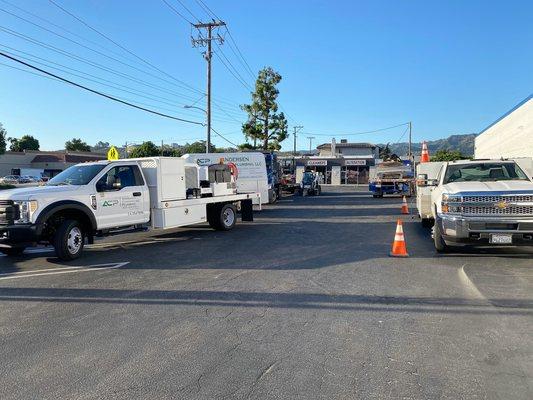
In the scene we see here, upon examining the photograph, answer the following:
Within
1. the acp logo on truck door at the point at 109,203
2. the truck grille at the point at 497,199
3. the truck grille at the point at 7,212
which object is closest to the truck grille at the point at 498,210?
the truck grille at the point at 497,199

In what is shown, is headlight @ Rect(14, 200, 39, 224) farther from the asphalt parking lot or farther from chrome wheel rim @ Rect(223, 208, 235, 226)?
chrome wheel rim @ Rect(223, 208, 235, 226)

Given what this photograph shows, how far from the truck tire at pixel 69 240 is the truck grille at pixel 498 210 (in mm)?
7699

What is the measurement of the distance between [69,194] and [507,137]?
82.8ft

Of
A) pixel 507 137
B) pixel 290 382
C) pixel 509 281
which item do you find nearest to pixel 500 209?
pixel 509 281

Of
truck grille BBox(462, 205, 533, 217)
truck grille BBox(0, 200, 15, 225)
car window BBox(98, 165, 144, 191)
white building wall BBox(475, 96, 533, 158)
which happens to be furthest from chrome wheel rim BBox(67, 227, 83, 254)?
white building wall BBox(475, 96, 533, 158)

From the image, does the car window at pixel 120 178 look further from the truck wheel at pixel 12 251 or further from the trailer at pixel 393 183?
the trailer at pixel 393 183

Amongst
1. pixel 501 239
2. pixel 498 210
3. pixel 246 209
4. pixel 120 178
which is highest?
pixel 120 178

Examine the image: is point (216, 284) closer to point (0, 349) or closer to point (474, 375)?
point (0, 349)

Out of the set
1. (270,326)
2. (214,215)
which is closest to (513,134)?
(214,215)

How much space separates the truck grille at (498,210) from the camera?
8.47 metres

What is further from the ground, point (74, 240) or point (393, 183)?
point (393, 183)

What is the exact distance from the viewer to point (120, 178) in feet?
37.3

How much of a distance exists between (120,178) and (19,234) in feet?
9.19

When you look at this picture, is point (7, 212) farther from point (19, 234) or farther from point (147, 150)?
point (147, 150)
